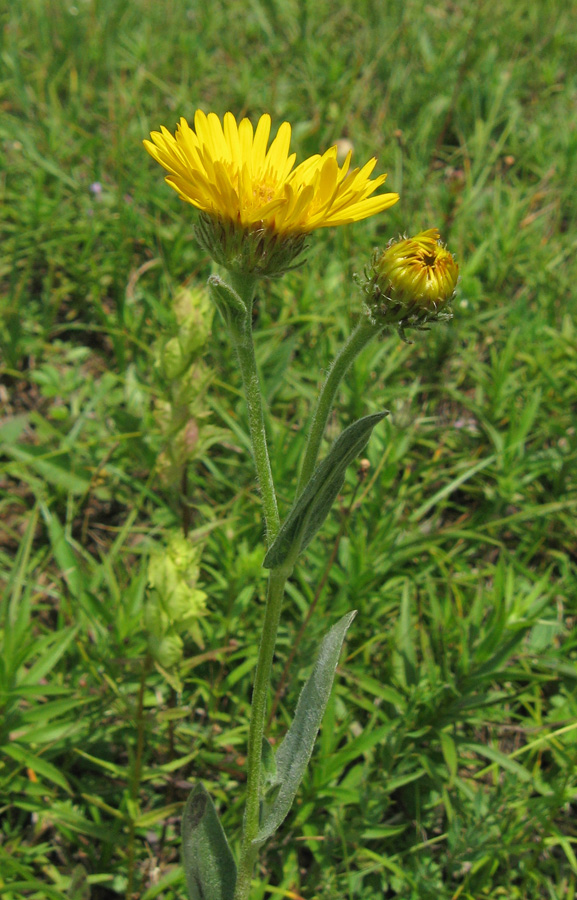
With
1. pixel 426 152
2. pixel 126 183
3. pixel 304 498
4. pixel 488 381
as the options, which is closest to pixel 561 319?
pixel 488 381

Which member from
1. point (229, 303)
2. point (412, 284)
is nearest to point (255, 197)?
point (229, 303)

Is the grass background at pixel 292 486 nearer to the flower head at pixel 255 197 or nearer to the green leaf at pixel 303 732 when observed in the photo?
the green leaf at pixel 303 732

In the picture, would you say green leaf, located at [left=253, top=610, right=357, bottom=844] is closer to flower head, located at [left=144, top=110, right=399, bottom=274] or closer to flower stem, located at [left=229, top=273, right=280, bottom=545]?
flower stem, located at [left=229, top=273, right=280, bottom=545]

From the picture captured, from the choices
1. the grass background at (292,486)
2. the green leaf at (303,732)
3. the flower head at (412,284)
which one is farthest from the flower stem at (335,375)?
the grass background at (292,486)

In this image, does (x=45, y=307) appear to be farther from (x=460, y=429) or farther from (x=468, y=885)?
(x=468, y=885)

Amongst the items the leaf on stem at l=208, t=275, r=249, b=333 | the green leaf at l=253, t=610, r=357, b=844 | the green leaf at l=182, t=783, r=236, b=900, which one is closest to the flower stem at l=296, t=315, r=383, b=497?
the leaf on stem at l=208, t=275, r=249, b=333
